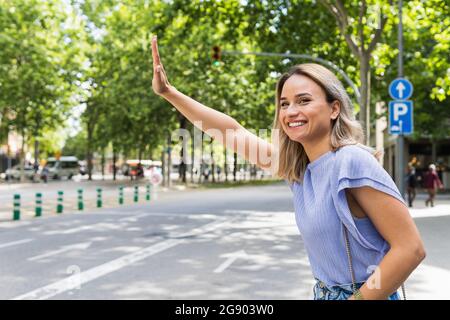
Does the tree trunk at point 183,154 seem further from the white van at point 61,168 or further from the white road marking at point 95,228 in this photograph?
the white road marking at point 95,228

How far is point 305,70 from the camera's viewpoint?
1844mm

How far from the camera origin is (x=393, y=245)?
5.29ft

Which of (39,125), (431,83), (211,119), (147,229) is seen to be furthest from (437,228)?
(39,125)

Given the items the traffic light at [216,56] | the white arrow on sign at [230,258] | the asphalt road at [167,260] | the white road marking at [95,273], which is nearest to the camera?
the white road marking at [95,273]

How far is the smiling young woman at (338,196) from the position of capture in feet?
5.30

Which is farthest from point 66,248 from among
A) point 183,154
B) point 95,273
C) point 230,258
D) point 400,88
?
point 183,154

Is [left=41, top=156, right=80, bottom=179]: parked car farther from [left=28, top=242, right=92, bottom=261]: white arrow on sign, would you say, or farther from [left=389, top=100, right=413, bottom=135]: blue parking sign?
[left=28, top=242, right=92, bottom=261]: white arrow on sign

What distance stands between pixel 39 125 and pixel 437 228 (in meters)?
35.8

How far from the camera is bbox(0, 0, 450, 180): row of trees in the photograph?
21672 millimetres

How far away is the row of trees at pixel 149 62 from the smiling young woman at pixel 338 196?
60.4ft

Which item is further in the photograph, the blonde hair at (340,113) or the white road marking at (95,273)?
the white road marking at (95,273)

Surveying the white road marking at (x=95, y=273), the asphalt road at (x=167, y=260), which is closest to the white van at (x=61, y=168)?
the asphalt road at (x=167, y=260)

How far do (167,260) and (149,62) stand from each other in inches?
1097
